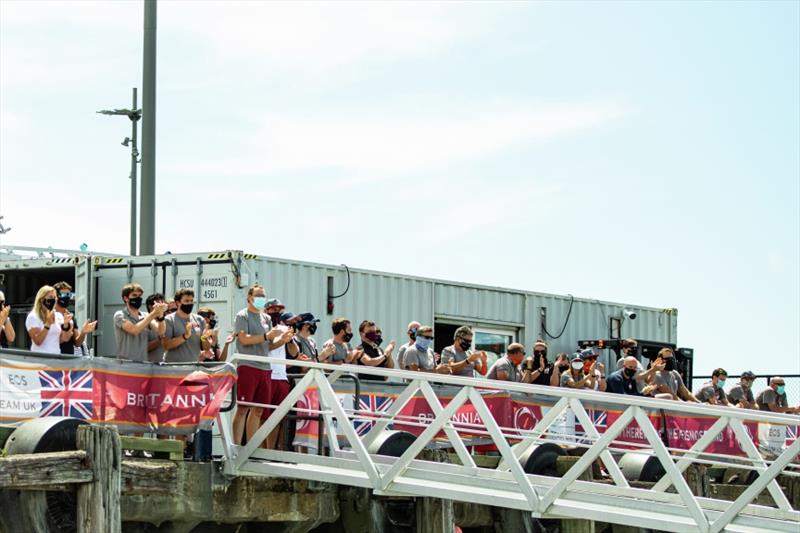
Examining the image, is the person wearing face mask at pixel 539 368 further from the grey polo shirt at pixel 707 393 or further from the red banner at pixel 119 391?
the red banner at pixel 119 391

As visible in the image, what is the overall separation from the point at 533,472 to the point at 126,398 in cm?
520

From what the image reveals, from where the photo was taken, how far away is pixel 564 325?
23.5 meters

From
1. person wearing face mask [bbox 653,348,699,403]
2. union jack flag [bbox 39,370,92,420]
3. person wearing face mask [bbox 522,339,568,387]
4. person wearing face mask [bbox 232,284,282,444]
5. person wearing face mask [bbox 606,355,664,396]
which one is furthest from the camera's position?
person wearing face mask [bbox 653,348,699,403]

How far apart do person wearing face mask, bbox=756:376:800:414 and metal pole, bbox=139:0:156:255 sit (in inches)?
398

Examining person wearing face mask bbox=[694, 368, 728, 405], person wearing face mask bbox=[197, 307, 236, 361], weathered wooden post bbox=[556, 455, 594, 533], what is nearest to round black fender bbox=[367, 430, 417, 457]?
person wearing face mask bbox=[197, 307, 236, 361]

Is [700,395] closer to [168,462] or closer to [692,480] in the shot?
[692,480]

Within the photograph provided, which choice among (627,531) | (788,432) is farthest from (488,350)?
(788,432)

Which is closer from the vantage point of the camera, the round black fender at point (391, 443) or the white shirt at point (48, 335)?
the white shirt at point (48, 335)

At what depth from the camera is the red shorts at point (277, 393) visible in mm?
13875

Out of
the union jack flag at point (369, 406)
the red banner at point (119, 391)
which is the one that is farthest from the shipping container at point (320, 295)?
the red banner at point (119, 391)

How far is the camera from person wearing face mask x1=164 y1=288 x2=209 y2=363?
45.4 ft

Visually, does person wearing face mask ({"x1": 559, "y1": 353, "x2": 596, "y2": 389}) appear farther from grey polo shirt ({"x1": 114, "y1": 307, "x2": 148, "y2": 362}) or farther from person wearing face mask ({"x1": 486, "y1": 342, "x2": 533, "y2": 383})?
grey polo shirt ({"x1": 114, "y1": 307, "x2": 148, "y2": 362})

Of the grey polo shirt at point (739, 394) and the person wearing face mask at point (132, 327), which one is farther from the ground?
the person wearing face mask at point (132, 327)

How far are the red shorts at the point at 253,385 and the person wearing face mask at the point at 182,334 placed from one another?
0.59 meters
